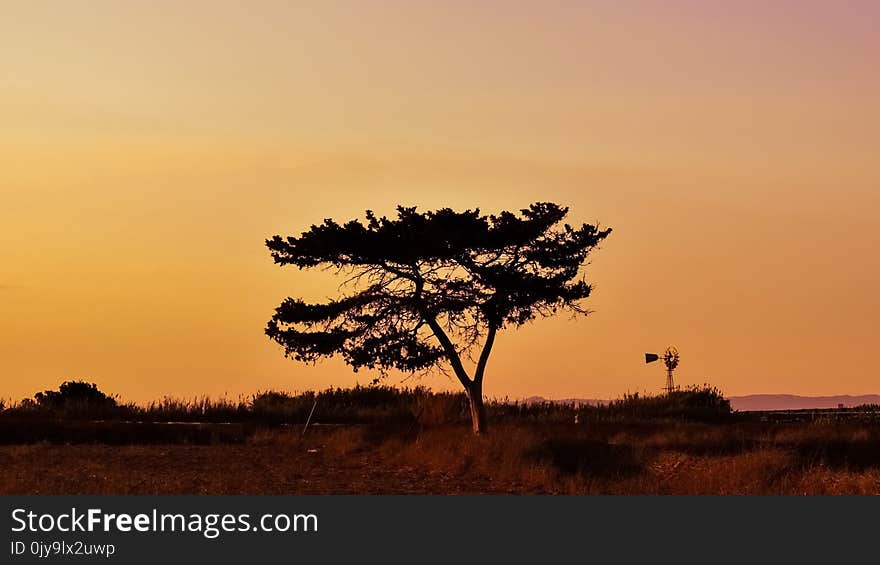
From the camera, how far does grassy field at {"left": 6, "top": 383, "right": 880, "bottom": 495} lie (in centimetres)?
2680

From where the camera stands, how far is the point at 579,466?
29391 mm

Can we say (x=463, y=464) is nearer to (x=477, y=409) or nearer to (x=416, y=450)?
(x=416, y=450)

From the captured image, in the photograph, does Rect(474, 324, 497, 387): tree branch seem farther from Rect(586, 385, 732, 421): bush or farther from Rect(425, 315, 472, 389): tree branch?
Rect(586, 385, 732, 421): bush

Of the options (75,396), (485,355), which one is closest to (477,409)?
(485,355)

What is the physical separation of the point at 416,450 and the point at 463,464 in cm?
288

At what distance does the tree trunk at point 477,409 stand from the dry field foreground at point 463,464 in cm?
51

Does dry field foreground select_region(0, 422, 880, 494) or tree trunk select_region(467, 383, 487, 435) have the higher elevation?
tree trunk select_region(467, 383, 487, 435)

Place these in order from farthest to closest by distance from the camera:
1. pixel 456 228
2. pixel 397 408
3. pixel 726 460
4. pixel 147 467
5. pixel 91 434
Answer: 1. pixel 397 408
2. pixel 91 434
3. pixel 456 228
4. pixel 147 467
5. pixel 726 460

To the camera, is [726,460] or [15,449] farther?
[15,449]

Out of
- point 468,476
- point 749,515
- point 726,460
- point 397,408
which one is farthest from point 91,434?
point 749,515

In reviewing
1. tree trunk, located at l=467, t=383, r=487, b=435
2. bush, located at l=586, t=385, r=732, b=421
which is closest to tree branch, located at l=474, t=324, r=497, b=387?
tree trunk, located at l=467, t=383, r=487, b=435

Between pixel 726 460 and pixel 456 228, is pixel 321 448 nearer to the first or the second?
pixel 456 228

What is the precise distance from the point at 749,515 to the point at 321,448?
1952 centimetres

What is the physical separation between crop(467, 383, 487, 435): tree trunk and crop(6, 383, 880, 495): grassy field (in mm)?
684
